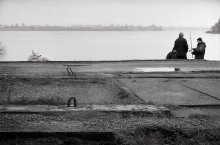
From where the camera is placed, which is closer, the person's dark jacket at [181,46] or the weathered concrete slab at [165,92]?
the weathered concrete slab at [165,92]

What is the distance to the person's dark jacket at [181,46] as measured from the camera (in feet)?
66.3

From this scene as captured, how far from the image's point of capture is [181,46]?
20.4 meters

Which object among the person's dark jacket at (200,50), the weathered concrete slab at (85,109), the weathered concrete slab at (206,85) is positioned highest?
the person's dark jacket at (200,50)

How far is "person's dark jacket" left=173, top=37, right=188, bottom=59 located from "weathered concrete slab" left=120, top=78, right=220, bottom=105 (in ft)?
31.0

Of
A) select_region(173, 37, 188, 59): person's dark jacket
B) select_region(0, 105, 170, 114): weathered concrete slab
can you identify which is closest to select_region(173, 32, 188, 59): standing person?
select_region(173, 37, 188, 59): person's dark jacket

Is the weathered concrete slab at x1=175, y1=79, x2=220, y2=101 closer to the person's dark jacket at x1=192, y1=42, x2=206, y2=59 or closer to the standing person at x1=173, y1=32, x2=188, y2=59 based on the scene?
the standing person at x1=173, y1=32, x2=188, y2=59

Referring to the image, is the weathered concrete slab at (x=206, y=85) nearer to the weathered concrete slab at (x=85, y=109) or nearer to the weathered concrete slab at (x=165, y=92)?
the weathered concrete slab at (x=165, y=92)

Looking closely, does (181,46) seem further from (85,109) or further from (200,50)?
A: (85,109)

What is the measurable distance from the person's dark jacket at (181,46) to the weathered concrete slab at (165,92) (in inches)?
372

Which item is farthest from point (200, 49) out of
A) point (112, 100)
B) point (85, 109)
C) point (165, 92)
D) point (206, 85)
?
point (85, 109)

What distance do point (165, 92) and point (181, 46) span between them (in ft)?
38.8

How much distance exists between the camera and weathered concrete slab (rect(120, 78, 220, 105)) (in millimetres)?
7902

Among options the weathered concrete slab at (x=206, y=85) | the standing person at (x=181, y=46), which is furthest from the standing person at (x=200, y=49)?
the weathered concrete slab at (x=206, y=85)

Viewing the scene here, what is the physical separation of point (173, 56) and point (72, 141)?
1644cm
